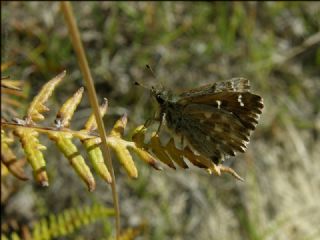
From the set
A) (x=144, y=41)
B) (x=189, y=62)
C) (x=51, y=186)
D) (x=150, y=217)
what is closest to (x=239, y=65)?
(x=189, y=62)

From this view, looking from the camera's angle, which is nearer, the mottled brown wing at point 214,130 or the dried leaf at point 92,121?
the dried leaf at point 92,121

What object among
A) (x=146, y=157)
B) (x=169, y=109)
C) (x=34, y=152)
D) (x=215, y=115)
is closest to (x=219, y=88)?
(x=215, y=115)

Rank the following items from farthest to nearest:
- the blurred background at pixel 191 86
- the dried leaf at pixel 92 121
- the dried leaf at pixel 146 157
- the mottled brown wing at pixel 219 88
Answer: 1. the blurred background at pixel 191 86
2. the mottled brown wing at pixel 219 88
3. the dried leaf at pixel 92 121
4. the dried leaf at pixel 146 157

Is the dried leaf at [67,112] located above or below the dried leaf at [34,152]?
above

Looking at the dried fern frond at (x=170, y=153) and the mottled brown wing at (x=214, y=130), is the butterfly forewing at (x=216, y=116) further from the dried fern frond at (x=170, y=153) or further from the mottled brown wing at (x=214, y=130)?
the dried fern frond at (x=170, y=153)

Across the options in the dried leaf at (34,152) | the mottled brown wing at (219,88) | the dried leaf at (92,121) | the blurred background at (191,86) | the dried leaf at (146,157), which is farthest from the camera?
the blurred background at (191,86)

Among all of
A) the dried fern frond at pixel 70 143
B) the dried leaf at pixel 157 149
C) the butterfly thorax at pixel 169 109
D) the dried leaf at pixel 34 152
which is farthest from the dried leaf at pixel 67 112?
the butterfly thorax at pixel 169 109

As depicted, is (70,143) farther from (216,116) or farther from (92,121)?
(216,116)
